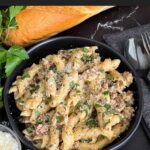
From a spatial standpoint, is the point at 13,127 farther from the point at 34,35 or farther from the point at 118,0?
the point at 118,0

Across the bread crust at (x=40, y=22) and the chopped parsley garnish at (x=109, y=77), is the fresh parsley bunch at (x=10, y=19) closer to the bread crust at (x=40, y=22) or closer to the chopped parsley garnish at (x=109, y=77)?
the bread crust at (x=40, y=22)

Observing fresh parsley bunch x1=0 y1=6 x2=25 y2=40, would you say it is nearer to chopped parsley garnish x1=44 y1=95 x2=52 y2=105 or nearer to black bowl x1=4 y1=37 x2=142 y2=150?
black bowl x1=4 y1=37 x2=142 y2=150

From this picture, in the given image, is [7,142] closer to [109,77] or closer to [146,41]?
[109,77]

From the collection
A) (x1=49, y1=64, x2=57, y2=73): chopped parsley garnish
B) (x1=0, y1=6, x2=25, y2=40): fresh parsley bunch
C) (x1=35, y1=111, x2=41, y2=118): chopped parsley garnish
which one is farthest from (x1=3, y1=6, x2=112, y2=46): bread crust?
(x1=35, y1=111, x2=41, y2=118): chopped parsley garnish

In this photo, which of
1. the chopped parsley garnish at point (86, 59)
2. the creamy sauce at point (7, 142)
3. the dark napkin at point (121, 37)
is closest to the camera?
the creamy sauce at point (7, 142)

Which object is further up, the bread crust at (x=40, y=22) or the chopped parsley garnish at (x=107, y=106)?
the bread crust at (x=40, y=22)

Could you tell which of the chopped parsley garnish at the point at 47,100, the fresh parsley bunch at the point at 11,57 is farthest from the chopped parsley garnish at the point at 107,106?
the fresh parsley bunch at the point at 11,57

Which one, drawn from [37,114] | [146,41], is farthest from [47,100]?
[146,41]
